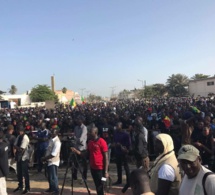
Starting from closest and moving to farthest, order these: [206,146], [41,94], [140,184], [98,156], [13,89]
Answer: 1. [140,184]
2. [98,156]
3. [206,146]
4. [41,94]
5. [13,89]

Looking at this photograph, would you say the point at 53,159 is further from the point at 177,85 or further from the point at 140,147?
the point at 177,85

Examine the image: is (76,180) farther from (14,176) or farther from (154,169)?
(154,169)

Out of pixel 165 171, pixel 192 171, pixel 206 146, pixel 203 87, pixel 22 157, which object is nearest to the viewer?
pixel 192 171

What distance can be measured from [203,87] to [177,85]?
7566mm

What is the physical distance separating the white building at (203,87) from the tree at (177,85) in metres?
2.47

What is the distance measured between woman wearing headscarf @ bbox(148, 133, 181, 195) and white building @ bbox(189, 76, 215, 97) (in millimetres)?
55499

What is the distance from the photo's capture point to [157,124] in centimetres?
1001

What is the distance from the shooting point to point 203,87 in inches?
2192

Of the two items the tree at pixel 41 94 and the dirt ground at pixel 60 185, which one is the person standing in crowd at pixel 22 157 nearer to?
the dirt ground at pixel 60 185

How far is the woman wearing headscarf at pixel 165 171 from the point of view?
224 cm

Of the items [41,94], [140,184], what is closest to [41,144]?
[140,184]

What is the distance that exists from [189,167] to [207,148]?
3.62 meters

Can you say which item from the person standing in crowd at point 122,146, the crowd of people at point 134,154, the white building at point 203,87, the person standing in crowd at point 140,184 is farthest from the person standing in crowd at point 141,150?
the white building at point 203,87

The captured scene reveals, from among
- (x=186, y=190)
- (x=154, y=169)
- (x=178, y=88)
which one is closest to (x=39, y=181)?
(x=154, y=169)
